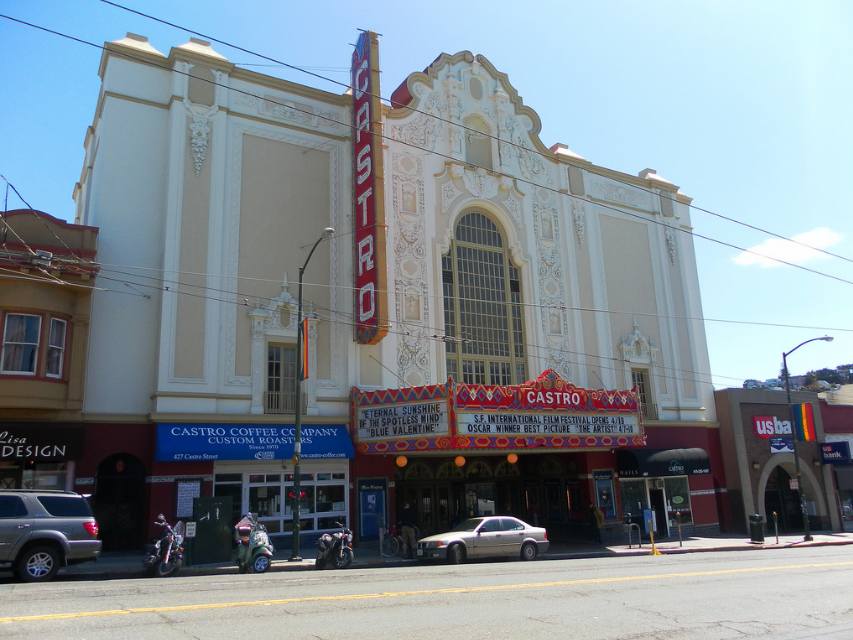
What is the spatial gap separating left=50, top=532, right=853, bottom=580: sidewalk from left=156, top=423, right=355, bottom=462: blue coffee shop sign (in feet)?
9.73

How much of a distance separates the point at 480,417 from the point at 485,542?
409cm

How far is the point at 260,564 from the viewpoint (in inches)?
666

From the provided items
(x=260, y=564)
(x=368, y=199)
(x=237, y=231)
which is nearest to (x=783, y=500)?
(x=368, y=199)

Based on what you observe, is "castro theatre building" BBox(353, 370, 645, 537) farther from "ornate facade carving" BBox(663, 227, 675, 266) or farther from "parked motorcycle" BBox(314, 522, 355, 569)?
"ornate facade carving" BBox(663, 227, 675, 266)

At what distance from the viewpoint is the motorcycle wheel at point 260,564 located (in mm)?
16844

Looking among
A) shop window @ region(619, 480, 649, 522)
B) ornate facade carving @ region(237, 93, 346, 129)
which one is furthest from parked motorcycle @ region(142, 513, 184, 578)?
shop window @ region(619, 480, 649, 522)

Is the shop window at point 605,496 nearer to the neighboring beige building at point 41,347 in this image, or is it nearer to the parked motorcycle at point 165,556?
the parked motorcycle at point 165,556

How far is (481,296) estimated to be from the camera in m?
28.2

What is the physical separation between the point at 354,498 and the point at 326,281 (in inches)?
298

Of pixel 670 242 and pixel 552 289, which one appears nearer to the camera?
pixel 552 289

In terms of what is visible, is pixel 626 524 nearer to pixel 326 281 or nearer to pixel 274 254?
pixel 326 281

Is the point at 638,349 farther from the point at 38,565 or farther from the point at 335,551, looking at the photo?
the point at 38,565

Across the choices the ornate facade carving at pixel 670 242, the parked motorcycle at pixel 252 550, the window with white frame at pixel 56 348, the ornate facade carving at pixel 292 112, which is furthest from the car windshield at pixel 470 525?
Result: the ornate facade carving at pixel 670 242

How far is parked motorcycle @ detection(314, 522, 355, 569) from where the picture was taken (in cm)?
1808
